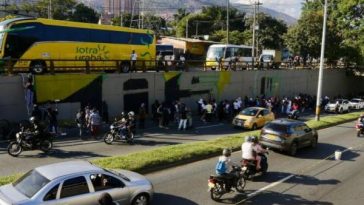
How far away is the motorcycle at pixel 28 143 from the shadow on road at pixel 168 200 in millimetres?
6583

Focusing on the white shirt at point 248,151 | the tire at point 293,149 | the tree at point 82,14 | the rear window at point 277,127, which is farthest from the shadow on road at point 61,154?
the tree at point 82,14

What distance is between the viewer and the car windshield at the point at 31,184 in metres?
9.93

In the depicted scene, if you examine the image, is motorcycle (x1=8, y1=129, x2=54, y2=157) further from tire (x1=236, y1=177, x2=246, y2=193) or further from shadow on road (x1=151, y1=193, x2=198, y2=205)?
tire (x1=236, y1=177, x2=246, y2=193)

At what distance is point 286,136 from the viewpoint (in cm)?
2023

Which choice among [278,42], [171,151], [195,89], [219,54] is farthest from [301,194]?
[278,42]

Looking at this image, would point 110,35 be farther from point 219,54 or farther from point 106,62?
point 219,54

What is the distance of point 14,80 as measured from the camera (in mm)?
22516

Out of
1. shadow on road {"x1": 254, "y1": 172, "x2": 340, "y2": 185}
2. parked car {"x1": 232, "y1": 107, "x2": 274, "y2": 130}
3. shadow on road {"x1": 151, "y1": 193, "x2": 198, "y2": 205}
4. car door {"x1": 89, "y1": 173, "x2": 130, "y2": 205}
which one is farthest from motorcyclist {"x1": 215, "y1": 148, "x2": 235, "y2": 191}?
parked car {"x1": 232, "y1": 107, "x2": 274, "y2": 130}

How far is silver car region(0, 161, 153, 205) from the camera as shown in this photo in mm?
9820

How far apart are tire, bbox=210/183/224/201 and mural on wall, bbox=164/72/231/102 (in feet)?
60.2

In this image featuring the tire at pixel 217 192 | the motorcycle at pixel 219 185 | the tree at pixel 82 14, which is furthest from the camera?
the tree at pixel 82 14

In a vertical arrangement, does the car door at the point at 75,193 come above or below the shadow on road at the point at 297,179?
above

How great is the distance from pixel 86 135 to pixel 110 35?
9.82 metres

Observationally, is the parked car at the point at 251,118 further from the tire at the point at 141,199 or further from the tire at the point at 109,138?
the tire at the point at 141,199
